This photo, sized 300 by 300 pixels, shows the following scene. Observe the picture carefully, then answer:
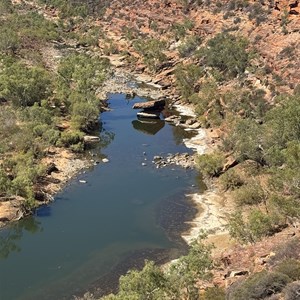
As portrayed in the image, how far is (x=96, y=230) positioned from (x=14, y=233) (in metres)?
6.39

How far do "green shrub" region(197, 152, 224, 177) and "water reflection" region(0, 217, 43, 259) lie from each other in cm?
1704

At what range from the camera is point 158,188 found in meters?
49.1

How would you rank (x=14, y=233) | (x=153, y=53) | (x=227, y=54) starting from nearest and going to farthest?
(x=14, y=233), (x=227, y=54), (x=153, y=53)

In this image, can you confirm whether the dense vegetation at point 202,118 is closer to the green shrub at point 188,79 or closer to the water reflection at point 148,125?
the green shrub at point 188,79

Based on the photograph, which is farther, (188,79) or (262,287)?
(188,79)

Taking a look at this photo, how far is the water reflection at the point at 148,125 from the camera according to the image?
67.9 metres

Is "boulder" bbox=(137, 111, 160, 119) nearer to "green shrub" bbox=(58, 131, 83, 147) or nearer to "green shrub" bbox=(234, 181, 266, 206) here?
"green shrub" bbox=(58, 131, 83, 147)

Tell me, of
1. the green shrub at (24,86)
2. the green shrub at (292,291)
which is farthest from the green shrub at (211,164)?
the green shrub at (292,291)

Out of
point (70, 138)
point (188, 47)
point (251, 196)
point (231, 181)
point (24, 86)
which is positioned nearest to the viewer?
point (251, 196)

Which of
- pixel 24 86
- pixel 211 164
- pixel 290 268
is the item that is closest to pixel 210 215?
pixel 211 164

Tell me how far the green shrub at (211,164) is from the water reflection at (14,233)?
55.9ft

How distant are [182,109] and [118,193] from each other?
29.8 meters

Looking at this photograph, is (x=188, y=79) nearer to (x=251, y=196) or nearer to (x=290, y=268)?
(x=251, y=196)

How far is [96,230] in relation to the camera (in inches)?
1649
